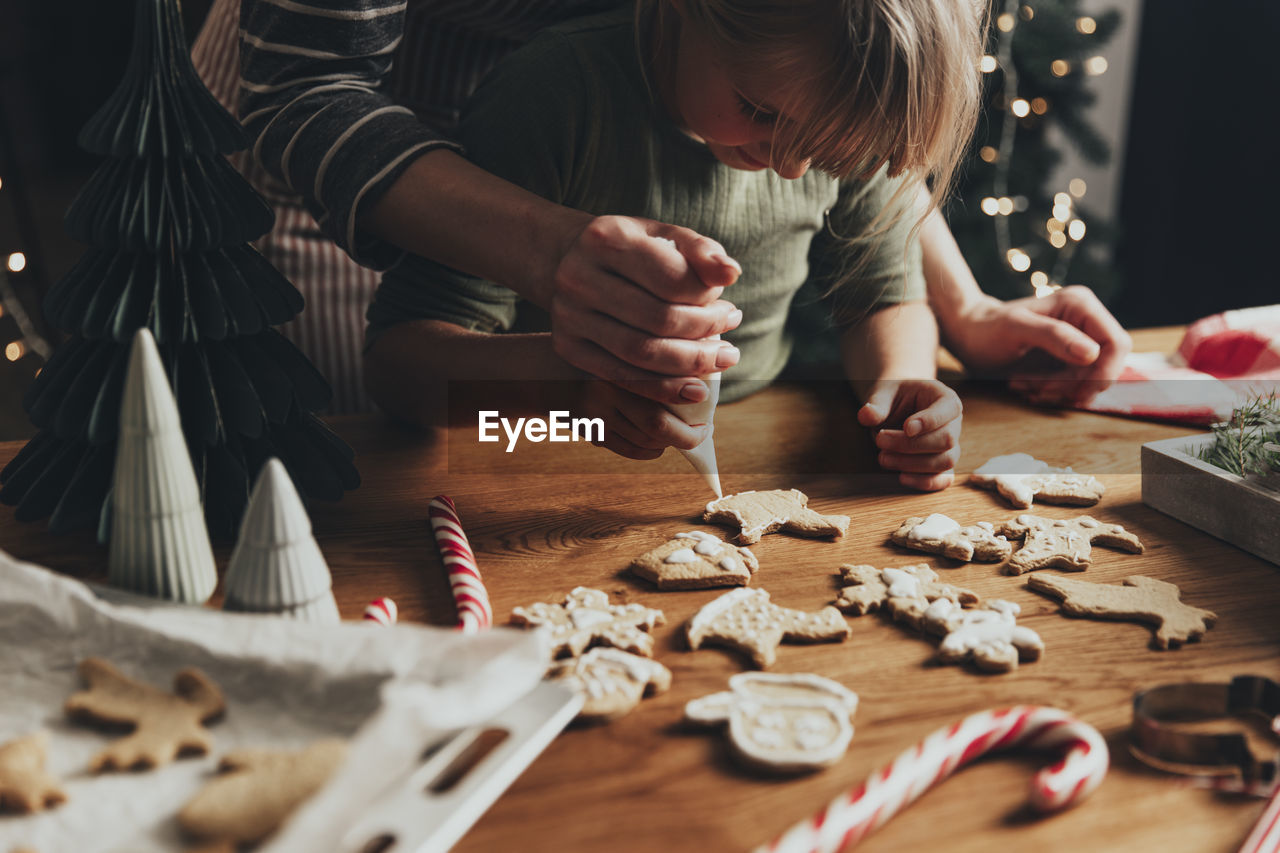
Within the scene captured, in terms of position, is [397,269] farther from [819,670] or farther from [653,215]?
[819,670]

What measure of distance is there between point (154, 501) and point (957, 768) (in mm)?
609

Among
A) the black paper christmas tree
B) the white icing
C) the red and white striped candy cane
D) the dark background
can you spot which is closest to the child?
the white icing

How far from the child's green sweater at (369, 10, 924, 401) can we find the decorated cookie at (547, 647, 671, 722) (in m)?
0.63

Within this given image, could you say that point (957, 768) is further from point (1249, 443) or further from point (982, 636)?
point (1249, 443)

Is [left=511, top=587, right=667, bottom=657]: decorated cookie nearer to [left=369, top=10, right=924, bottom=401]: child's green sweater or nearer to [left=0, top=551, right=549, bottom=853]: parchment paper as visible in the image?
[left=0, top=551, right=549, bottom=853]: parchment paper

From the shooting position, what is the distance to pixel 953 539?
94 centimetres

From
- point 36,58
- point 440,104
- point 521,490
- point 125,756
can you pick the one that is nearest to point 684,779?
point 125,756

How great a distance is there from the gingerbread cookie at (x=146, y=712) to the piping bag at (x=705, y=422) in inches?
21.0

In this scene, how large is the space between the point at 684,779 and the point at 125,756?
350 mm

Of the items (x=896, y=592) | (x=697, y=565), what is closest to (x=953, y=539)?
(x=896, y=592)

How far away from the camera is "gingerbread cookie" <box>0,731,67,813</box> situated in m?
0.55

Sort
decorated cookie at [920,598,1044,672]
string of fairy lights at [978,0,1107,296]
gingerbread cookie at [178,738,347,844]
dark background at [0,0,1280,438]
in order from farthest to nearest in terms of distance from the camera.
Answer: dark background at [0,0,1280,438] < string of fairy lights at [978,0,1107,296] < decorated cookie at [920,598,1044,672] < gingerbread cookie at [178,738,347,844]

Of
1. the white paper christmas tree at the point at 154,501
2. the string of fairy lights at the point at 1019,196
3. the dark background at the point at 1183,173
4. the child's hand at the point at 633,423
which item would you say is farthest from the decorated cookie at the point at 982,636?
the dark background at the point at 1183,173

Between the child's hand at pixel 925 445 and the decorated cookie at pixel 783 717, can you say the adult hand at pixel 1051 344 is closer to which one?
the child's hand at pixel 925 445
